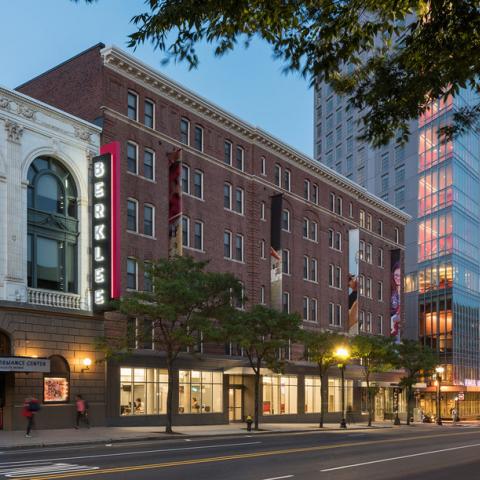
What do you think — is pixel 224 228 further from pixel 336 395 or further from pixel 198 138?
pixel 336 395

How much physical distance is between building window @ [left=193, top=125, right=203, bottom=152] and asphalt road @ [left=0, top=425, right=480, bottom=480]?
2467 centimetres

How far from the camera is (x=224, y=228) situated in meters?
52.1

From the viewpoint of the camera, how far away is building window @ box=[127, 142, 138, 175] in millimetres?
43906

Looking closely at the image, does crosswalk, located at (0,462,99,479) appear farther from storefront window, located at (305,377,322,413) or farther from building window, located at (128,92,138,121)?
storefront window, located at (305,377,322,413)

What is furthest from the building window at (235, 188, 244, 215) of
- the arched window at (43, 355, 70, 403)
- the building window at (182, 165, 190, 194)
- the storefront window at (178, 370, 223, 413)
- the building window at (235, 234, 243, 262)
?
the arched window at (43, 355, 70, 403)

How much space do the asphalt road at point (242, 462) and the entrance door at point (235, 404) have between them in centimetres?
2343

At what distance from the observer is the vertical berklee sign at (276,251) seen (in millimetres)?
56312

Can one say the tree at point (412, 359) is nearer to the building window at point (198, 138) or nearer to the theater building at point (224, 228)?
the theater building at point (224, 228)

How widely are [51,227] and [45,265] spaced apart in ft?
6.39

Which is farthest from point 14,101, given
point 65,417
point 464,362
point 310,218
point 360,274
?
point 464,362

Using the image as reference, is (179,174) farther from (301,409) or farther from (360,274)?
(360,274)

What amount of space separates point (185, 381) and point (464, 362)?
5587 centimetres

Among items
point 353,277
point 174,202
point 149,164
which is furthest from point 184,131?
point 353,277

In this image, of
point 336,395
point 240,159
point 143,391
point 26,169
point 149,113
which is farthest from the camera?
point 336,395
